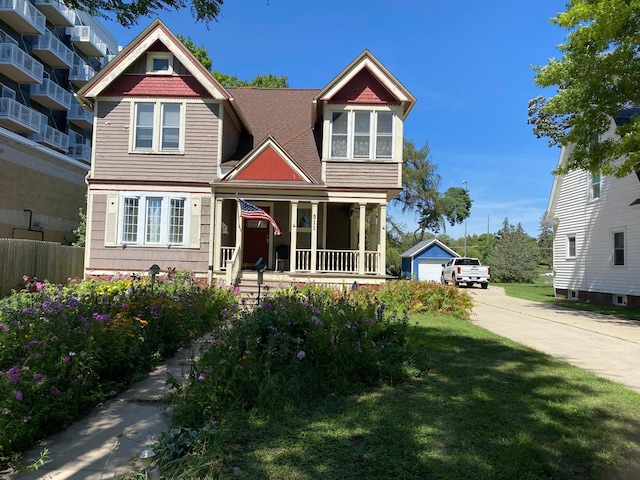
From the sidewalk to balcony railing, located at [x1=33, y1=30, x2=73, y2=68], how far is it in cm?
3528

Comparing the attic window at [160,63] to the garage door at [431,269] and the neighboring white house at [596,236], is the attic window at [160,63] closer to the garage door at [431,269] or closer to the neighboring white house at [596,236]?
the neighboring white house at [596,236]

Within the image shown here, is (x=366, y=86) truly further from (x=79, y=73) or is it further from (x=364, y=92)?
(x=79, y=73)

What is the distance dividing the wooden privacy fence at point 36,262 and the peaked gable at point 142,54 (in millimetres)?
5270

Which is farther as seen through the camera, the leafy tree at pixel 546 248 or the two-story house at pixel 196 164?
the leafy tree at pixel 546 248

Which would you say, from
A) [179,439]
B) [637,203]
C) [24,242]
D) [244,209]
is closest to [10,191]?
[24,242]

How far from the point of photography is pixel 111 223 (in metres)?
14.4

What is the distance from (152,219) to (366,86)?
8719 millimetres

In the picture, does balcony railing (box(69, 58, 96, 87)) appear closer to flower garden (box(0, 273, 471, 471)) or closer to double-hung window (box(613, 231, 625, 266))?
flower garden (box(0, 273, 471, 471))

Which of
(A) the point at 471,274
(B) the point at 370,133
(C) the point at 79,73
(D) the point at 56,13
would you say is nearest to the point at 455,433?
(B) the point at 370,133

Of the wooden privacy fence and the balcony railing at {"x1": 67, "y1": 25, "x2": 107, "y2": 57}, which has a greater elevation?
the balcony railing at {"x1": 67, "y1": 25, "x2": 107, "y2": 57}

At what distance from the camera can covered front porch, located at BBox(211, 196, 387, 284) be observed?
566 inches

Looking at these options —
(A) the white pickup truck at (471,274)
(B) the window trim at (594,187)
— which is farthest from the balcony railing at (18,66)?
(B) the window trim at (594,187)

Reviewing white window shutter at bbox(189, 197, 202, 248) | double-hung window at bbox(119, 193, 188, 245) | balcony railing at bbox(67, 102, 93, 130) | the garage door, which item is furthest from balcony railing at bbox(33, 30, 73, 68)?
the garage door

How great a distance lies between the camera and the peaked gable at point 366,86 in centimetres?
1438
